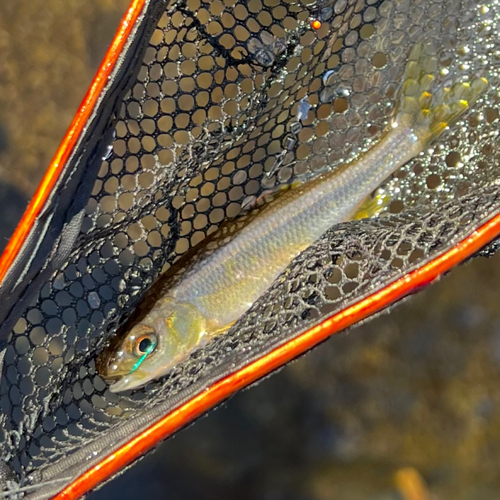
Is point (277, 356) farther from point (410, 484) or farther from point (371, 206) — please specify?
point (410, 484)

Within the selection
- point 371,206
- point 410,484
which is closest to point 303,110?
point 371,206

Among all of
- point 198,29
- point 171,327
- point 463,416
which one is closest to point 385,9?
point 198,29

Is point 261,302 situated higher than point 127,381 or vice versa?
point 261,302

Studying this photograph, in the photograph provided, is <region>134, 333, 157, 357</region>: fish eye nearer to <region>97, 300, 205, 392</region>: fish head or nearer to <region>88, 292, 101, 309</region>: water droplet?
<region>97, 300, 205, 392</region>: fish head

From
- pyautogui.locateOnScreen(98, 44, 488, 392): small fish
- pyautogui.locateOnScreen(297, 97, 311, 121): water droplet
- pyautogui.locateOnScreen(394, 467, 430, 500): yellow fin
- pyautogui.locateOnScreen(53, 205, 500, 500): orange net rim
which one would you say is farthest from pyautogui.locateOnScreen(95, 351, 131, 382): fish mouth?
pyautogui.locateOnScreen(394, 467, 430, 500): yellow fin

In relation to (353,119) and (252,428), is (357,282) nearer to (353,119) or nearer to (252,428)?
(353,119)

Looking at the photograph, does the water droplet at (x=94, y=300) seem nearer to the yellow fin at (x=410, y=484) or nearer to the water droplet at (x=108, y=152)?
the water droplet at (x=108, y=152)

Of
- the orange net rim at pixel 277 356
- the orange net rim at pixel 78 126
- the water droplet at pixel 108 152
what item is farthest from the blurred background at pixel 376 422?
the orange net rim at pixel 78 126
